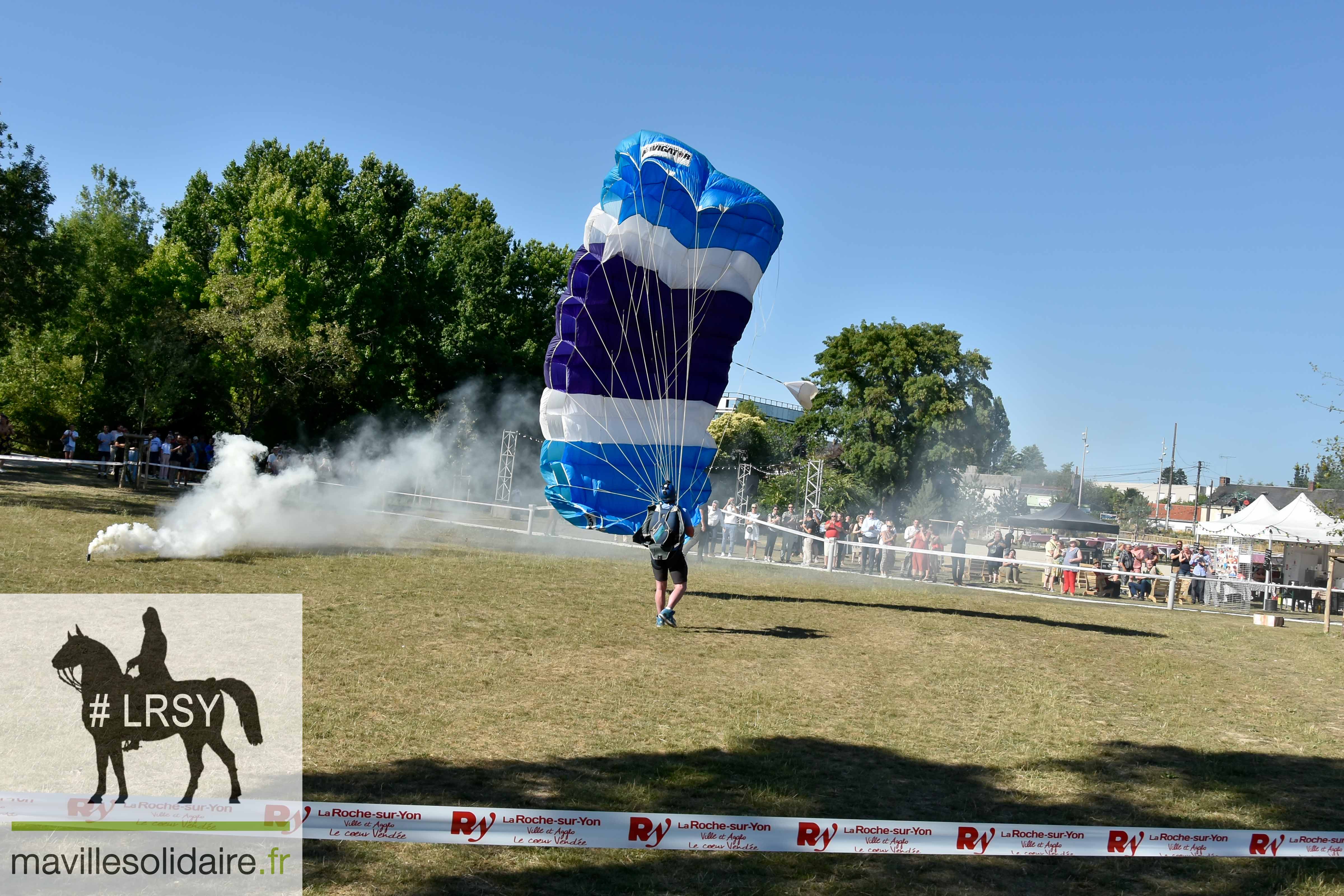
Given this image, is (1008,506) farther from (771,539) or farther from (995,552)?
(771,539)

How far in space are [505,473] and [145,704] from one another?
109 ft

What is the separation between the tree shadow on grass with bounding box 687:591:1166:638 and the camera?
50.8 feet

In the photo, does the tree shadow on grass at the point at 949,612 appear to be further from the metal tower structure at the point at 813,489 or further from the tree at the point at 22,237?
the tree at the point at 22,237

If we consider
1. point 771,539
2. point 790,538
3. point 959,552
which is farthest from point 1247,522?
point 771,539

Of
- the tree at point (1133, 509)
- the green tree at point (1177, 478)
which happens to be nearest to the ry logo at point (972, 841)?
the tree at point (1133, 509)

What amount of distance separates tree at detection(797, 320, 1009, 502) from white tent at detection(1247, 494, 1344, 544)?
764 inches

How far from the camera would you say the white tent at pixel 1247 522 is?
3003cm

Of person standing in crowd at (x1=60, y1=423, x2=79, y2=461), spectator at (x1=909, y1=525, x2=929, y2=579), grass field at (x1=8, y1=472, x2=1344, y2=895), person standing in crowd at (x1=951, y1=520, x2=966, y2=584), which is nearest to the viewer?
grass field at (x1=8, y1=472, x2=1344, y2=895)

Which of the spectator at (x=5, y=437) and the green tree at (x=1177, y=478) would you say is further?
the green tree at (x=1177, y=478)

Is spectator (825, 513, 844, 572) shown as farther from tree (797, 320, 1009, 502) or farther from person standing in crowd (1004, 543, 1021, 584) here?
tree (797, 320, 1009, 502)

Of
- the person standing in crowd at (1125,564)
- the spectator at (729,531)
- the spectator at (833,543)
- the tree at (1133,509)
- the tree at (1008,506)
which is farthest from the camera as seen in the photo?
the tree at (1133,509)

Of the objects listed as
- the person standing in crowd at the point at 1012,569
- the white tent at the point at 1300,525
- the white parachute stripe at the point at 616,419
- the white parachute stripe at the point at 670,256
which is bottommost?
the person standing in crowd at the point at 1012,569

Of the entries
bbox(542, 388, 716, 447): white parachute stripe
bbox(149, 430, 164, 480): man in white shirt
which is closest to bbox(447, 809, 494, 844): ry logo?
bbox(542, 388, 716, 447): white parachute stripe

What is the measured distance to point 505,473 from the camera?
37812 millimetres
